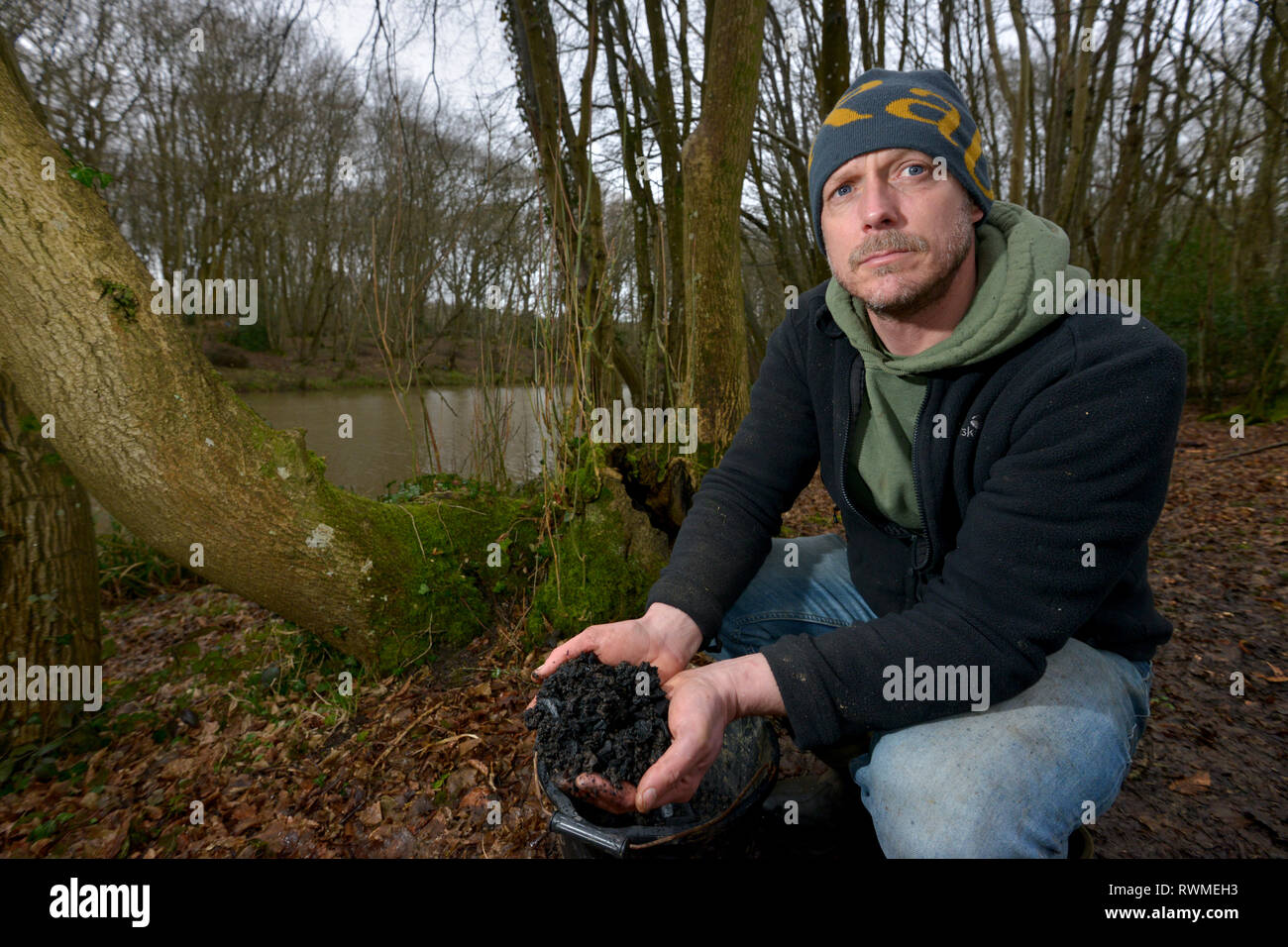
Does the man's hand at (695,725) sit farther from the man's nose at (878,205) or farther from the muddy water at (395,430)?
the muddy water at (395,430)

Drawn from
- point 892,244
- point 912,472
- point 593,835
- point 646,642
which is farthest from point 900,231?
point 593,835

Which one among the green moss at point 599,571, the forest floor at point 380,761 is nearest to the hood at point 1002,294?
the forest floor at point 380,761

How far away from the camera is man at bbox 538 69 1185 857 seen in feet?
4.02

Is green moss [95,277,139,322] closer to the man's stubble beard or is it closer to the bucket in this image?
the bucket

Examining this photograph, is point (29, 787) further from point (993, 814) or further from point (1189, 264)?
point (1189, 264)

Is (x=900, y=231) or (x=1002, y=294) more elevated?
(x=900, y=231)

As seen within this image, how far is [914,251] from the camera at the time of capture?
1.51 metres

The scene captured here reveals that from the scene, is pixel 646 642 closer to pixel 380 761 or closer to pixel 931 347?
pixel 931 347

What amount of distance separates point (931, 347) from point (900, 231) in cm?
30

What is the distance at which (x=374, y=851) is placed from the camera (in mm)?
1902

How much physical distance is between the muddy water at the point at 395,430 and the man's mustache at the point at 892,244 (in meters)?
1.67

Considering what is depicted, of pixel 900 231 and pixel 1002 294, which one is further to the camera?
pixel 900 231

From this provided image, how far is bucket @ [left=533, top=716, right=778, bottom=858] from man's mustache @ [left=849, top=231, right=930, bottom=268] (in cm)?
120

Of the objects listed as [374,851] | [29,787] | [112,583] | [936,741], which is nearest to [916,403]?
[936,741]
